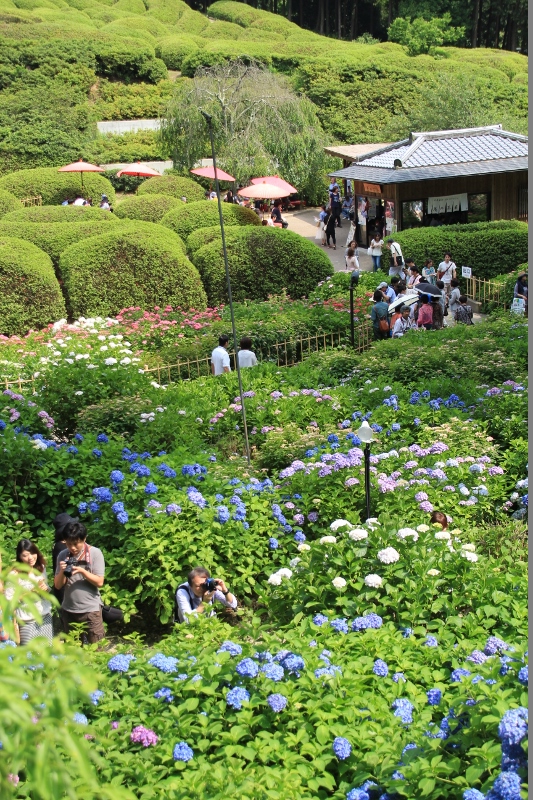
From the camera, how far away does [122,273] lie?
14680 millimetres

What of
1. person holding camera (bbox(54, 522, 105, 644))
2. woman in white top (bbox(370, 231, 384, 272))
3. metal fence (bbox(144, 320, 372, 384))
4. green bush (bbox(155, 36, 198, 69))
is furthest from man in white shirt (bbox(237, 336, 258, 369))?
green bush (bbox(155, 36, 198, 69))

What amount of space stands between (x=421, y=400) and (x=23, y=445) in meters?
3.77

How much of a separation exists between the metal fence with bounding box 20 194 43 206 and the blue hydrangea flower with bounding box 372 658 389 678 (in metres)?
20.8

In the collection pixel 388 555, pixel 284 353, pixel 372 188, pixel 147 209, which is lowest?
pixel 284 353

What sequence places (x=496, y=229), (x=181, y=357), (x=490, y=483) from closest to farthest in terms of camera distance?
(x=490, y=483) → (x=181, y=357) → (x=496, y=229)

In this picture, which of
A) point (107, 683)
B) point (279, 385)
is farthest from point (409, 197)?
point (107, 683)

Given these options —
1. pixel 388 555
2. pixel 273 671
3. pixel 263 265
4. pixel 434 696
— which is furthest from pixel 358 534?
pixel 263 265

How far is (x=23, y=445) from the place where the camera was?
7391 millimetres

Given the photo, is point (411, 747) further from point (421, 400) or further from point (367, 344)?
point (367, 344)

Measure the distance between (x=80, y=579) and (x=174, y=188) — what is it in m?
17.6

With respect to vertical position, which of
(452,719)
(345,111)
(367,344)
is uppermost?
(345,111)

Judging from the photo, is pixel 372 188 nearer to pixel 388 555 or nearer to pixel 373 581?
pixel 388 555

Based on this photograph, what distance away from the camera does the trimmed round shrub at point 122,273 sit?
14.6 metres

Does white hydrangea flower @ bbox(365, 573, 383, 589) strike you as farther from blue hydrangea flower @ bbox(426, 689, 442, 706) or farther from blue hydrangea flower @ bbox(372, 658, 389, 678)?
blue hydrangea flower @ bbox(426, 689, 442, 706)
